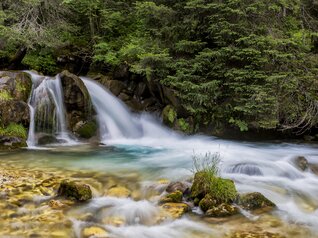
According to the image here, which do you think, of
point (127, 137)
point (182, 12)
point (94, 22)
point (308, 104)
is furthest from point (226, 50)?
point (94, 22)

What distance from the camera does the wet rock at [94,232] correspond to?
4164mm

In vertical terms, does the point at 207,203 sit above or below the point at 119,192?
above

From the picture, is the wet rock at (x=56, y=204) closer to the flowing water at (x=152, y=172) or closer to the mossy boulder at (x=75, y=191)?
the flowing water at (x=152, y=172)

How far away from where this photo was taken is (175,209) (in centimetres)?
485

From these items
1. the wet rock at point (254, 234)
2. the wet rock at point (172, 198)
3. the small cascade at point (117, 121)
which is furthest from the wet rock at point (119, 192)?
the small cascade at point (117, 121)

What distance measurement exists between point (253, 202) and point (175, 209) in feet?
3.96

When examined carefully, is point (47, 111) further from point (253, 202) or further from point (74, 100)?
point (253, 202)

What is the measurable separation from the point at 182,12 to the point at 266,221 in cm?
802

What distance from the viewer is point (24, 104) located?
9.85 m

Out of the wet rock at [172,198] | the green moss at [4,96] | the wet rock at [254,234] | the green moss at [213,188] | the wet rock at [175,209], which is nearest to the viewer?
the wet rock at [254,234]

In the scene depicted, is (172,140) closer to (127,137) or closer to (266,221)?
(127,137)

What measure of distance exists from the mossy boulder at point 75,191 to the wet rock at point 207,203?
175cm

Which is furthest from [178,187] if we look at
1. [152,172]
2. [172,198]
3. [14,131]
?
[14,131]

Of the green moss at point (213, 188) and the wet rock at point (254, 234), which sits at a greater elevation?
the green moss at point (213, 188)
